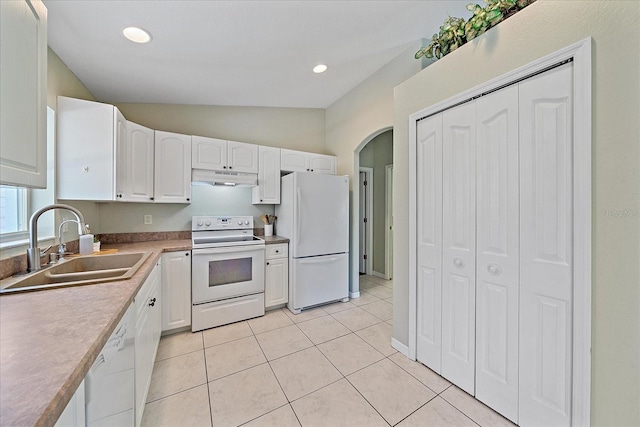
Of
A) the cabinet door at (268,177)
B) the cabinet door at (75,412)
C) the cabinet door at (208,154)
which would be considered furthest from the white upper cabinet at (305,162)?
the cabinet door at (75,412)

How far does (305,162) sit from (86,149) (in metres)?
2.26

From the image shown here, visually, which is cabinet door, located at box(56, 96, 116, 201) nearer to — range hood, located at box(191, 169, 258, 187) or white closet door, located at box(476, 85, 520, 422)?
range hood, located at box(191, 169, 258, 187)

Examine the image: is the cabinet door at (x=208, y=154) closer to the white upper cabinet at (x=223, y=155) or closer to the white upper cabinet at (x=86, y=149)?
the white upper cabinet at (x=223, y=155)

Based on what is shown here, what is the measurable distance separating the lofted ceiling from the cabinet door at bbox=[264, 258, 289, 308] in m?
2.11

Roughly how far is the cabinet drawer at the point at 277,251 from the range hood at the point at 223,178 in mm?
848

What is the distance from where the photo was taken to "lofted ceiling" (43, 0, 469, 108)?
1705mm

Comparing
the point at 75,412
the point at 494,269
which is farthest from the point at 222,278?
the point at 494,269

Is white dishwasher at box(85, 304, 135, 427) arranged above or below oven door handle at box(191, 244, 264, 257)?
→ below

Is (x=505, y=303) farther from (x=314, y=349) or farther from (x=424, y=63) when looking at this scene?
(x=424, y=63)

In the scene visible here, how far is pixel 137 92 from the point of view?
2.72m

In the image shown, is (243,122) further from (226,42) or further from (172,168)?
(226,42)

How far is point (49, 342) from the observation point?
701 mm

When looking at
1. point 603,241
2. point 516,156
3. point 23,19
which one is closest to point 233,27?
point 23,19

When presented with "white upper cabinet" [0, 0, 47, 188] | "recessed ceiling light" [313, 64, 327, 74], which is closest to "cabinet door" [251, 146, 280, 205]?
"recessed ceiling light" [313, 64, 327, 74]
